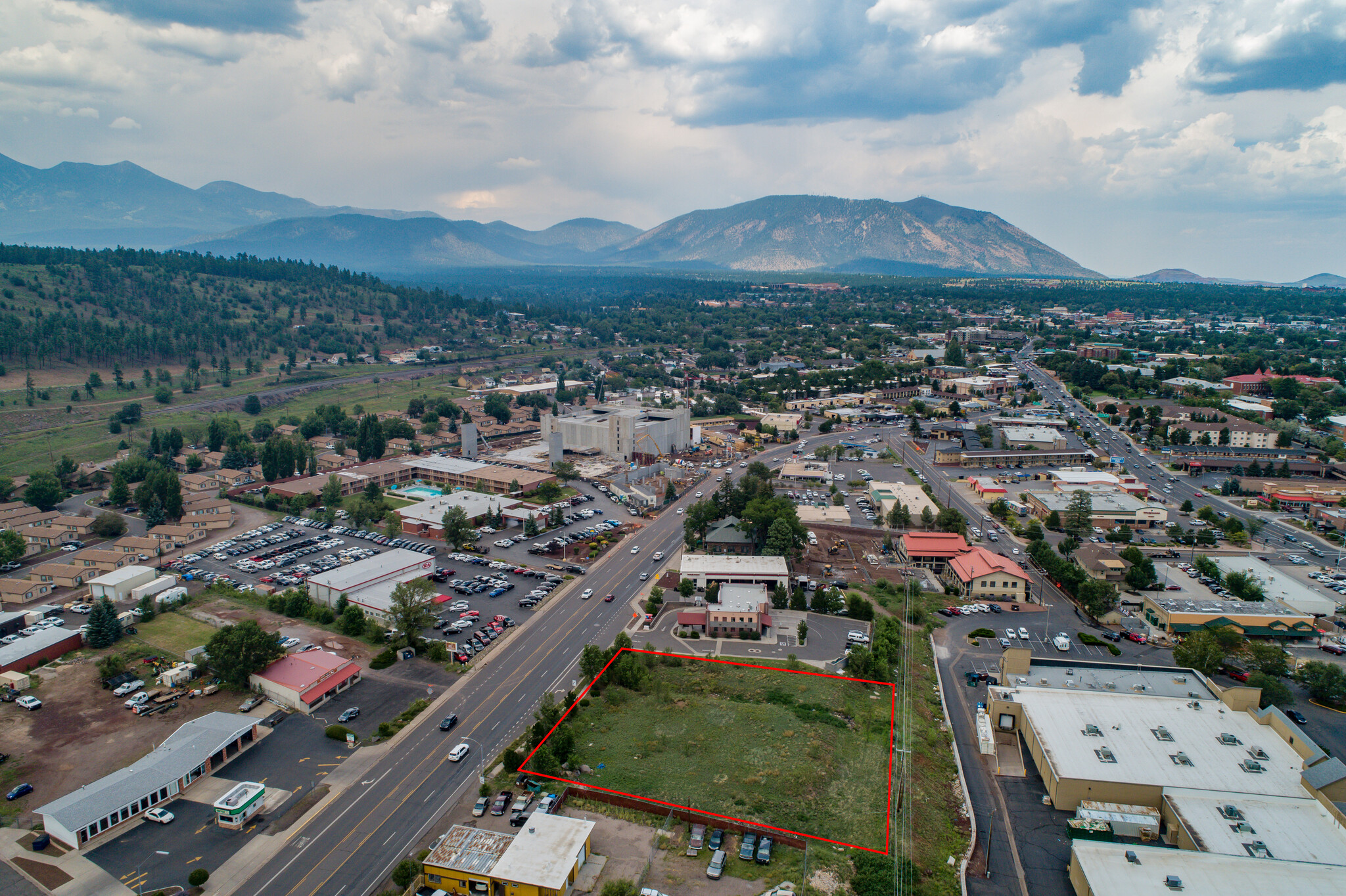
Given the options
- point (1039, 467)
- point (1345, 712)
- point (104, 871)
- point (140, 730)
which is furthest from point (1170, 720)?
point (1039, 467)

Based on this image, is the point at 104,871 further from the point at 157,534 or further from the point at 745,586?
the point at 157,534

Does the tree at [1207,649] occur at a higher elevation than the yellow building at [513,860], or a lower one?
higher

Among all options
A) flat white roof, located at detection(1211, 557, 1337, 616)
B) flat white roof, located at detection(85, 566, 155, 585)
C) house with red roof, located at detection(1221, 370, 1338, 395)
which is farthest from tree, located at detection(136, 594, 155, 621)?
house with red roof, located at detection(1221, 370, 1338, 395)

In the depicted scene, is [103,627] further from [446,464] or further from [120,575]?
[446,464]

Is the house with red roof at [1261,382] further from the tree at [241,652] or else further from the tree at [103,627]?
the tree at [103,627]

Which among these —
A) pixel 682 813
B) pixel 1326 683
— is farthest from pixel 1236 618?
pixel 682 813

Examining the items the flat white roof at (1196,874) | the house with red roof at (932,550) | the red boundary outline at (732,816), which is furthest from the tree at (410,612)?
the house with red roof at (932,550)
